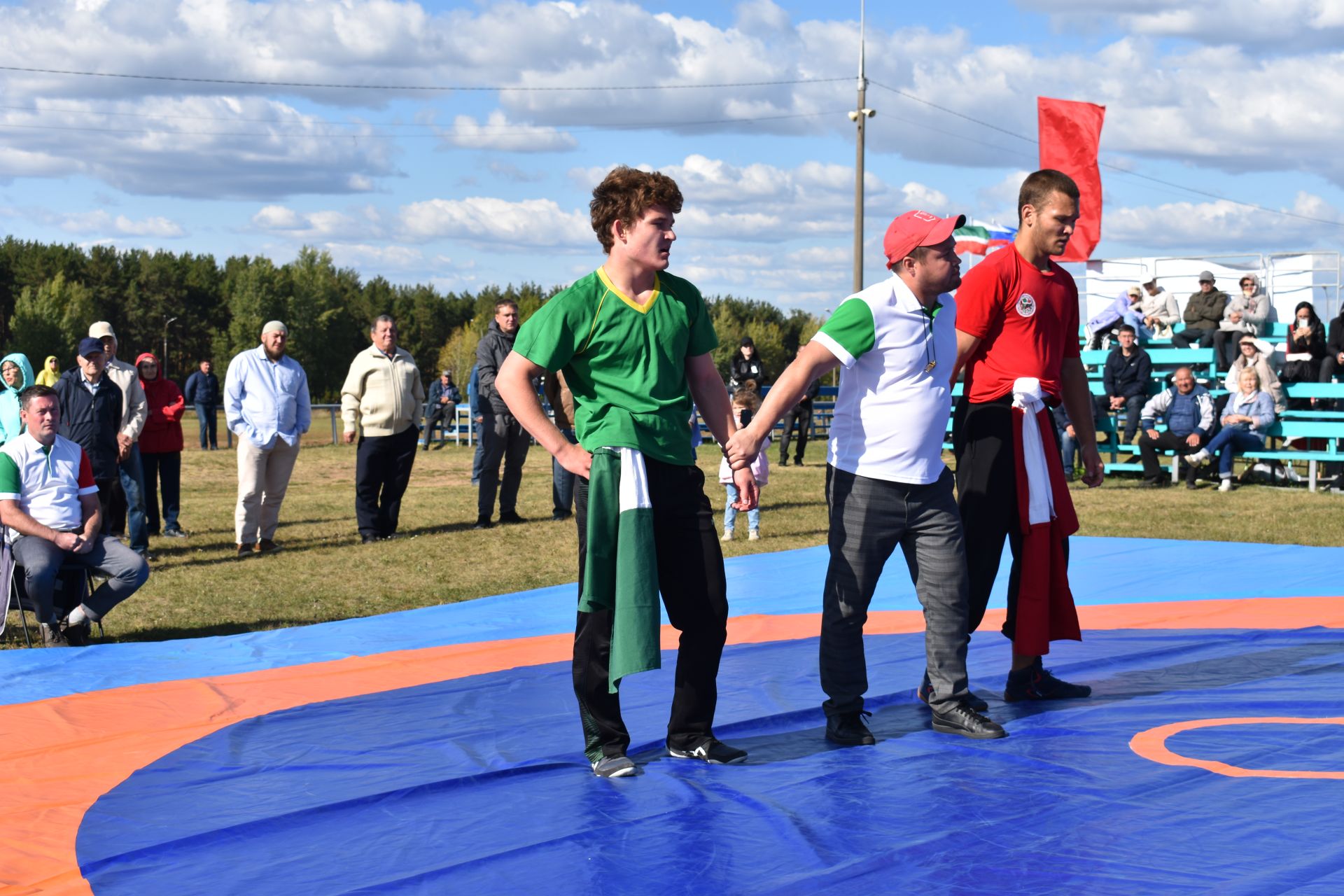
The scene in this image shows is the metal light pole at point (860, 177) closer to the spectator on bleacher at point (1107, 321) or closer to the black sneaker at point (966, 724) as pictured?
the spectator on bleacher at point (1107, 321)

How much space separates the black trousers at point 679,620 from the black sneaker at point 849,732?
1.34 feet

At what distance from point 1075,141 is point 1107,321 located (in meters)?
2.33

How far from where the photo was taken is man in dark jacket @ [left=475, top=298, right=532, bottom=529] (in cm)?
1091

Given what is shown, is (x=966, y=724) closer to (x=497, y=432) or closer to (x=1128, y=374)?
(x=497, y=432)

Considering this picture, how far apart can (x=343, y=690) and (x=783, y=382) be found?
2180 mm

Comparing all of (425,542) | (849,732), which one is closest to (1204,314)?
(425,542)

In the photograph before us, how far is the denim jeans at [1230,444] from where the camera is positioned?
1396 centimetres

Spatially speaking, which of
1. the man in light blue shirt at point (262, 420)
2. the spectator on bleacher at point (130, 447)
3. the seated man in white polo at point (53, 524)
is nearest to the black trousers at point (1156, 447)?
the man in light blue shirt at point (262, 420)

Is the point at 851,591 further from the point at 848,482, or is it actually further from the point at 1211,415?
the point at 1211,415

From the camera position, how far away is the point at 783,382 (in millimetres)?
4004

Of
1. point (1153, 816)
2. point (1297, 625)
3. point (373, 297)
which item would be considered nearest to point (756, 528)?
point (1297, 625)

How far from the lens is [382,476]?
1054cm

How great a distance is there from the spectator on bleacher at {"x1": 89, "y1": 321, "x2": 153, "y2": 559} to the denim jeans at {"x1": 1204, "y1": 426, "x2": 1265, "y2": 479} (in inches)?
414

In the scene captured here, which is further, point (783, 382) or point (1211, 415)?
point (1211, 415)
